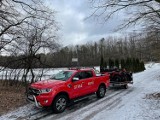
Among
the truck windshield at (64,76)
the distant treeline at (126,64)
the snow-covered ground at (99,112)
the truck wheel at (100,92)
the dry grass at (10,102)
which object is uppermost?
the distant treeline at (126,64)

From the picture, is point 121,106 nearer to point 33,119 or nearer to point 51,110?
point 51,110

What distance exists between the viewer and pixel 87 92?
10.2m

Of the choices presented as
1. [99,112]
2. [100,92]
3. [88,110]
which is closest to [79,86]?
[88,110]

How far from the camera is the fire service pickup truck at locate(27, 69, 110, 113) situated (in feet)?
26.5

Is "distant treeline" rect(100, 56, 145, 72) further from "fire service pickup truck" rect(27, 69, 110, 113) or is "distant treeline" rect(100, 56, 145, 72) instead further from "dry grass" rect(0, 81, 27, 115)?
"dry grass" rect(0, 81, 27, 115)

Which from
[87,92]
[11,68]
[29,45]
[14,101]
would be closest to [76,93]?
[87,92]

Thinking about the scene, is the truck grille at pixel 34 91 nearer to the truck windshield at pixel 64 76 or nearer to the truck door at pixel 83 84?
the truck windshield at pixel 64 76

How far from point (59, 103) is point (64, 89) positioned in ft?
2.12

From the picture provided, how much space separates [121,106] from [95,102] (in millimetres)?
1565

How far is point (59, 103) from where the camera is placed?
8.43 metres

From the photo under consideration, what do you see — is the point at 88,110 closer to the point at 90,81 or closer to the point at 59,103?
the point at 59,103

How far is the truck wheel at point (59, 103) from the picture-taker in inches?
323

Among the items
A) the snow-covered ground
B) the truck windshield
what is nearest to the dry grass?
the snow-covered ground

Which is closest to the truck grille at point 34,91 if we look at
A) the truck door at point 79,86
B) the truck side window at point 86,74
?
the truck door at point 79,86
